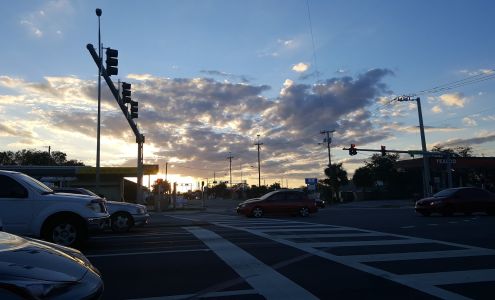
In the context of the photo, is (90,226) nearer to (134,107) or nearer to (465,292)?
(465,292)

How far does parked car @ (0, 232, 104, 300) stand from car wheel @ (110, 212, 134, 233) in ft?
41.5

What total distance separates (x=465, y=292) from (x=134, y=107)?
19.1 meters

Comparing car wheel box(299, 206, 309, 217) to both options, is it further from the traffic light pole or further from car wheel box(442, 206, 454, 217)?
the traffic light pole

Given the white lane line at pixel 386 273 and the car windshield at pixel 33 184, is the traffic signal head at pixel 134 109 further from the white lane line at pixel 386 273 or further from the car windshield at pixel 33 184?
the white lane line at pixel 386 273

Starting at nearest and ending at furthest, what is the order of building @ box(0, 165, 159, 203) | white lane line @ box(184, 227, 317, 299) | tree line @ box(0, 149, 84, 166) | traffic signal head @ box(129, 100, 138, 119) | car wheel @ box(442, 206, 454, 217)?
white lane line @ box(184, 227, 317, 299), traffic signal head @ box(129, 100, 138, 119), car wheel @ box(442, 206, 454, 217), building @ box(0, 165, 159, 203), tree line @ box(0, 149, 84, 166)

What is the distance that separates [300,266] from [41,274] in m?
5.79

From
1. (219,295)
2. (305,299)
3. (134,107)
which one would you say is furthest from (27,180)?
(134,107)

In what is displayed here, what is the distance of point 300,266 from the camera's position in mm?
8508

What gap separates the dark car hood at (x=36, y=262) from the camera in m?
3.29

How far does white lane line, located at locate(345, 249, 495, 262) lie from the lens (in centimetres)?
921

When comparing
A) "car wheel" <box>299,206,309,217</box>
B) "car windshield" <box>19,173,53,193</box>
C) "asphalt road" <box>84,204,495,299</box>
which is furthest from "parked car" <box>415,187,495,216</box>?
"car windshield" <box>19,173,53,193</box>

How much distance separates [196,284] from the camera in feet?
23.5

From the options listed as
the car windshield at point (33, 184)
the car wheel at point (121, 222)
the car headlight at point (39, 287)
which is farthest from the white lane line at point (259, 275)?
the car wheel at point (121, 222)

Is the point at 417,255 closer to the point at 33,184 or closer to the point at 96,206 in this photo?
the point at 96,206
